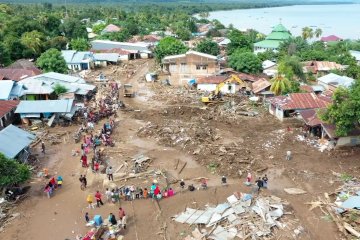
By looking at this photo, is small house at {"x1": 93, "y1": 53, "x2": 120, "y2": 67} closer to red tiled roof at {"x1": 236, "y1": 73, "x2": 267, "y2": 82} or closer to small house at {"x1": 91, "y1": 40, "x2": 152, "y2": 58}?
small house at {"x1": 91, "y1": 40, "x2": 152, "y2": 58}

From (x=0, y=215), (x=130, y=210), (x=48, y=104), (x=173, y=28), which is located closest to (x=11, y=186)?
(x=0, y=215)

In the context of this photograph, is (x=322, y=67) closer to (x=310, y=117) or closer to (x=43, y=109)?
(x=310, y=117)

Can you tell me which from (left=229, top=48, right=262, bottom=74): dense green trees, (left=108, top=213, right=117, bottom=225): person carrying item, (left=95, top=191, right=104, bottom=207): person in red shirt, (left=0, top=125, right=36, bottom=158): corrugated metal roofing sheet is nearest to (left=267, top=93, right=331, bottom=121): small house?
(left=229, top=48, right=262, bottom=74): dense green trees

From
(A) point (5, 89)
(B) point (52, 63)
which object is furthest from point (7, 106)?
(B) point (52, 63)

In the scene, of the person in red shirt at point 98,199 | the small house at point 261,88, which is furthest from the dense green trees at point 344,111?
the person in red shirt at point 98,199

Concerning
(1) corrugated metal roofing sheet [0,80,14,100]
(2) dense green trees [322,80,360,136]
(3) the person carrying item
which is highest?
(2) dense green trees [322,80,360,136]

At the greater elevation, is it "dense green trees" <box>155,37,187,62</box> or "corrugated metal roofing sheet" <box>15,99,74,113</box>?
"dense green trees" <box>155,37,187,62</box>

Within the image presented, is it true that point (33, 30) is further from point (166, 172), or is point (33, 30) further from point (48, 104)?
point (166, 172)
